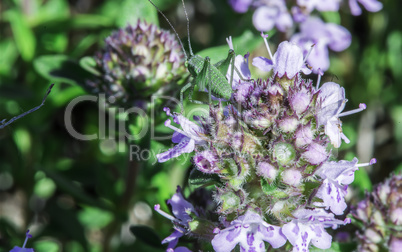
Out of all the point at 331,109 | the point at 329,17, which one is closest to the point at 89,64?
the point at 331,109

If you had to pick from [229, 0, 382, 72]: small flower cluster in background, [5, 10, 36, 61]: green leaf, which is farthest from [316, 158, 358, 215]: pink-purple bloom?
[5, 10, 36, 61]: green leaf

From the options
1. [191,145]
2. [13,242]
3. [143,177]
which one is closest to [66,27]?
[143,177]

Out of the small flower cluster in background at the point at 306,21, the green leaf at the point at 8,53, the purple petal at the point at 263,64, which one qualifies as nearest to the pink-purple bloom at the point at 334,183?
the purple petal at the point at 263,64

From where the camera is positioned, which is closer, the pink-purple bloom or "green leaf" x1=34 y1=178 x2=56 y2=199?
the pink-purple bloom

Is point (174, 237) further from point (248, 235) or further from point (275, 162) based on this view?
point (275, 162)

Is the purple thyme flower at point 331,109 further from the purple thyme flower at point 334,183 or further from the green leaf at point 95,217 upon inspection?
the green leaf at point 95,217

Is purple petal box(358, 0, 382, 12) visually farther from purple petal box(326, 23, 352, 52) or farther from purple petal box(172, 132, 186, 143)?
purple petal box(172, 132, 186, 143)
